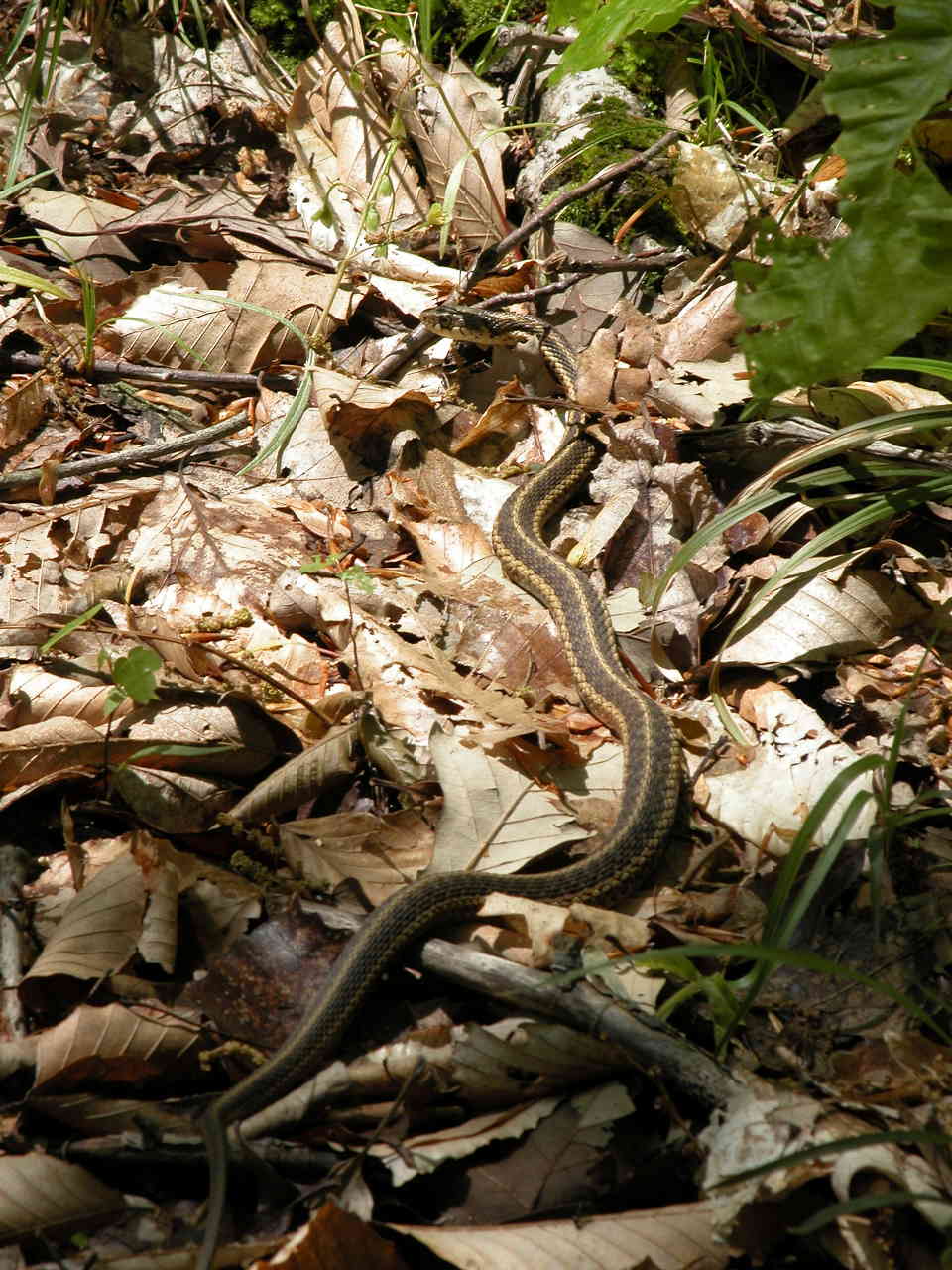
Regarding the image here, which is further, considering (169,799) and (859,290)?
(169,799)

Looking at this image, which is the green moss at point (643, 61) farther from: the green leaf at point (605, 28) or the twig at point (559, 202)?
the green leaf at point (605, 28)

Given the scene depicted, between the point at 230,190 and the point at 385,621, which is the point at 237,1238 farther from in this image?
the point at 230,190

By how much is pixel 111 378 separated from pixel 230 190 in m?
1.76

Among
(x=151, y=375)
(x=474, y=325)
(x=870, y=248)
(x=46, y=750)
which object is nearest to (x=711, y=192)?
(x=474, y=325)

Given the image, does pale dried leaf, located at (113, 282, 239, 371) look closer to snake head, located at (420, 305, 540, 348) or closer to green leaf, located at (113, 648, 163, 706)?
snake head, located at (420, 305, 540, 348)

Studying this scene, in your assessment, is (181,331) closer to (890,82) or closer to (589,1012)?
(890,82)

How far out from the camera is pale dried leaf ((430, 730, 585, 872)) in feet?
11.8

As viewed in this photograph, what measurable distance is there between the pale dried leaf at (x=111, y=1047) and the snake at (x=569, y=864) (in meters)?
0.25

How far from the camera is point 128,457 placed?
528 cm

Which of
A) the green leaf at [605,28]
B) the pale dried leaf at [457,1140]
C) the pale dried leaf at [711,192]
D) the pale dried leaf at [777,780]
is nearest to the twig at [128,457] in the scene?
the green leaf at [605,28]

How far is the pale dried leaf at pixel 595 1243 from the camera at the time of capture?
94.3 inches

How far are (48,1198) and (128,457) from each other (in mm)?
3773

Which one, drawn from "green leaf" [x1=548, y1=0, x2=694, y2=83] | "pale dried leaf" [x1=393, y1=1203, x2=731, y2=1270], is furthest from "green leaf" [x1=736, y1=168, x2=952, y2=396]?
"pale dried leaf" [x1=393, y1=1203, x2=731, y2=1270]

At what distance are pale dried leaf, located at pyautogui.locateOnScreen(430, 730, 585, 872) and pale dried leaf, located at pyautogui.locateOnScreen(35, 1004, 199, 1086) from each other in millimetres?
1081
